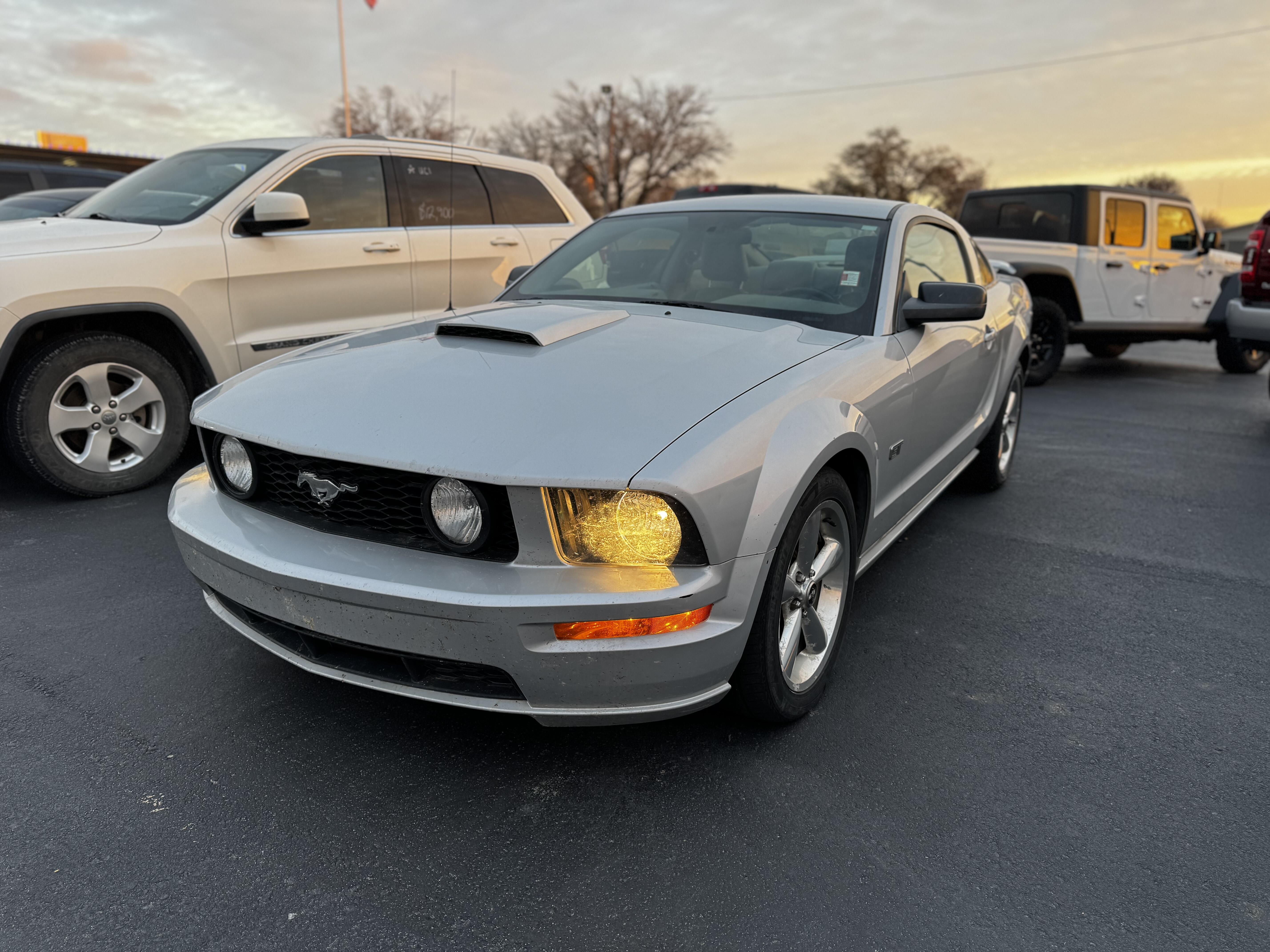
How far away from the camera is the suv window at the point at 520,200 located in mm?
6137

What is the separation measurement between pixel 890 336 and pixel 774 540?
1.19 meters

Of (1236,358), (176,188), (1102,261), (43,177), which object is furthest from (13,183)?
(1236,358)

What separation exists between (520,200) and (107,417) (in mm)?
3105

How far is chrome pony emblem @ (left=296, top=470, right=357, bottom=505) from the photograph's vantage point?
7.27 ft

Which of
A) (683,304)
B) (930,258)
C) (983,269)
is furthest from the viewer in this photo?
(983,269)

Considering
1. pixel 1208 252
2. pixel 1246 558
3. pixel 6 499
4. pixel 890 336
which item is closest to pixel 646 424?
pixel 890 336

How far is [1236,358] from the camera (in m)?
10.2

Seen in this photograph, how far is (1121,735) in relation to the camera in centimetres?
261

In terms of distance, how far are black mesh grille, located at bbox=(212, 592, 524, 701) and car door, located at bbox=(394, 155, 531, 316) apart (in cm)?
341

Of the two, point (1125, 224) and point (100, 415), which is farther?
point (1125, 224)

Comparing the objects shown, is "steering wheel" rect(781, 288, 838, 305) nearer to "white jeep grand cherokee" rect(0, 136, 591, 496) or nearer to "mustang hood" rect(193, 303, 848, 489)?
"mustang hood" rect(193, 303, 848, 489)

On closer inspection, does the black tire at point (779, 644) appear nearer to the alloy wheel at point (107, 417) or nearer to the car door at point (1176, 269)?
the alloy wheel at point (107, 417)

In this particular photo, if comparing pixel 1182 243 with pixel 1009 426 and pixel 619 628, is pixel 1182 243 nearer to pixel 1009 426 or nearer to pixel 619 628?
pixel 1009 426

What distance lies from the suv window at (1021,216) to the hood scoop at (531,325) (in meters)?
7.44
